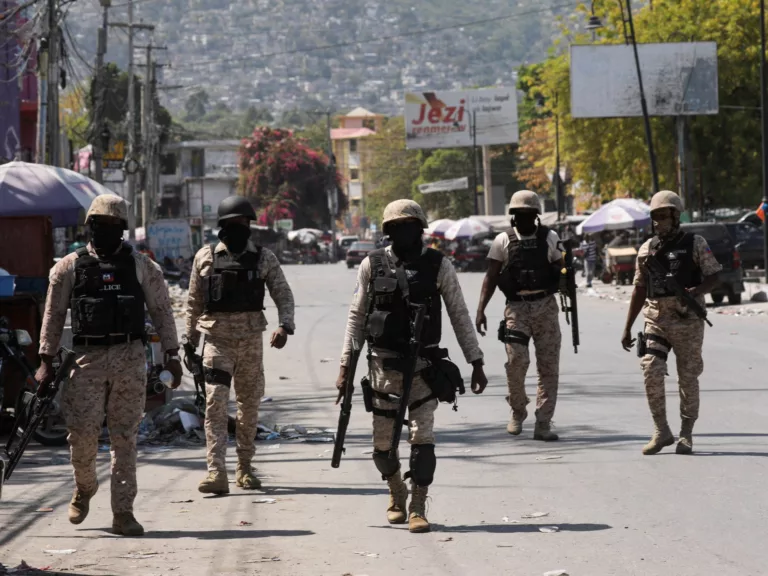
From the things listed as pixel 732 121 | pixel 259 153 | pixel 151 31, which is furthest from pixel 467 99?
pixel 732 121

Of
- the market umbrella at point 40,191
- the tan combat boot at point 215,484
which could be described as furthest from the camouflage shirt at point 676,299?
the market umbrella at point 40,191

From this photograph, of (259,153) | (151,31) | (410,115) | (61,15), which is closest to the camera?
(61,15)

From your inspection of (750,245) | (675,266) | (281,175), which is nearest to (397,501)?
(675,266)

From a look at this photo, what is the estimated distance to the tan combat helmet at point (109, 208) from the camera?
318 inches

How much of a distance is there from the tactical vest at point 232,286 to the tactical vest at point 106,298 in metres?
A: 1.25

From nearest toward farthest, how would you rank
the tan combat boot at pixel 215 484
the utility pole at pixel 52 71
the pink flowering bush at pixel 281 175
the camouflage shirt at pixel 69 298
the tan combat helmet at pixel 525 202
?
the camouflage shirt at pixel 69 298 → the tan combat boot at pixel 215 484 → the tan combat helmet at pixel 525 202 → the utility pole at pixel 52 71 → the pink flowering bush at pixel 281 175

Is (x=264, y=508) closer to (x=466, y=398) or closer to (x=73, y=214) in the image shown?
(x=466, y=398)

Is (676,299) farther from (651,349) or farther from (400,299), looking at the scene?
(400,299)

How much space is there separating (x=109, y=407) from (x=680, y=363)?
166 inches

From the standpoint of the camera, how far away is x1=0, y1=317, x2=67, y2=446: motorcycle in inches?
466

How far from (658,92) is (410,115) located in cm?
4511

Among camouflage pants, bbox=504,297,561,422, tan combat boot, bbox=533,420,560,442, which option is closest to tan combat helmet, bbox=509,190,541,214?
camouflage pants, bbox=504,297,561,422

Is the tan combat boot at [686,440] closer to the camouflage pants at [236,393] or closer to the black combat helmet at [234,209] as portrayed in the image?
the camouflage pants at [236,393]

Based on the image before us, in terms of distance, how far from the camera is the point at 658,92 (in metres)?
52.6
